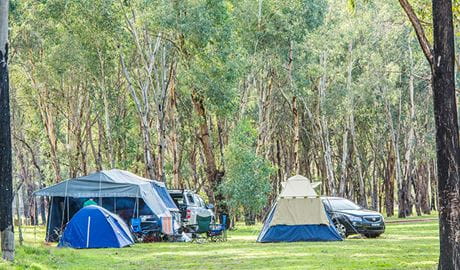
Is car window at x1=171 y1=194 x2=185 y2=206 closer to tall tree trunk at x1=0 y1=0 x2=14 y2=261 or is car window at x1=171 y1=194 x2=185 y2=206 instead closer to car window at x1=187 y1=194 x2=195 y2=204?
car window at x1=187 y1=194 x2=195 y2=204

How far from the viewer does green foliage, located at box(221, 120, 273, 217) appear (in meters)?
36.6

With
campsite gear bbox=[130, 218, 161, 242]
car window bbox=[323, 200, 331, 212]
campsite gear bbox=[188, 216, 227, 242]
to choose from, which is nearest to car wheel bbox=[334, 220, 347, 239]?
car window bbox=[323, 200, 331, 212]

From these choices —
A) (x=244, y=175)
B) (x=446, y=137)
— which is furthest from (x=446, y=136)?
(x=244, y=175)

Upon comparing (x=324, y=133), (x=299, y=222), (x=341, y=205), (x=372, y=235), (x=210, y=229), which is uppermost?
(x=324, y=133)

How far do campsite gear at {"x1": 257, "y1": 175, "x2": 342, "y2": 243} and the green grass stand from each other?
0.91 meters

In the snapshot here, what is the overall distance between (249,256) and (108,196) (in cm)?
919

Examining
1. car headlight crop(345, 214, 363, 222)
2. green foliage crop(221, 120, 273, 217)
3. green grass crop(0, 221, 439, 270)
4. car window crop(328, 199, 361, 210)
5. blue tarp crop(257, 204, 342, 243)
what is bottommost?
green grass crop(0, 221, 439, 270)

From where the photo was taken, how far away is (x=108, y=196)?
27.6m

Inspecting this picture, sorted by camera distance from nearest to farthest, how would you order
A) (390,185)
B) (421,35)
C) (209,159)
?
(421,35), (209,159), (390,185)

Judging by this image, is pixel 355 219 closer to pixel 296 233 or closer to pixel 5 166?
pixel 296 233

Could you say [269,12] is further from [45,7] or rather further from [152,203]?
[152,203]

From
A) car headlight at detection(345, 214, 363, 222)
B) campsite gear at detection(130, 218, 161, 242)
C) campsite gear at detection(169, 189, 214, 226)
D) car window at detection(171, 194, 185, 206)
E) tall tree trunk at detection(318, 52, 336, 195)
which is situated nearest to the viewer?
campsite gear at detection(130, 218, 161, 242)

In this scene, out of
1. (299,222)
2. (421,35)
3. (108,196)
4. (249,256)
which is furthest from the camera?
(108,196)

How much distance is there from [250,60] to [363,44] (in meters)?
10.7
